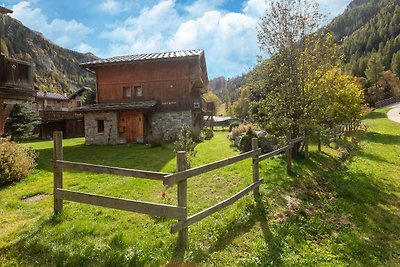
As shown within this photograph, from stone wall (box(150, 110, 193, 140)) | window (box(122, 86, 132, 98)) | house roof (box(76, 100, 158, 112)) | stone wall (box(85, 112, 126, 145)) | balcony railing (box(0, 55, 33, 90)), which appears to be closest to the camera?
balcony railing (box(0, 55, 33, 90))

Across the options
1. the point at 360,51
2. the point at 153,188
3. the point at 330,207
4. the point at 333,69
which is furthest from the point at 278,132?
the point at 360,51

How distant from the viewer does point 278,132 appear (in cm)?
1334

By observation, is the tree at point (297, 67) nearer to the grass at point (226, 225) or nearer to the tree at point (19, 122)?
the grass at point (226, 225)

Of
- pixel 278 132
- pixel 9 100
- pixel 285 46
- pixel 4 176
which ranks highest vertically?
pixel 285 46

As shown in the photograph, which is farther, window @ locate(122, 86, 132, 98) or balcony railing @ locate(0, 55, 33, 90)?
window @ locate(122, 86, 132, 98)

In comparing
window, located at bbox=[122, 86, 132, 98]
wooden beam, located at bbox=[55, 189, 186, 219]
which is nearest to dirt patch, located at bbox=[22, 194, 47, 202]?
wooden beam, located at bbox=[55, 189, 186, 219]

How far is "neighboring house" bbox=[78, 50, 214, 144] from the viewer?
23.0 meters

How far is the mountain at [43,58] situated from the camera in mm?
99275

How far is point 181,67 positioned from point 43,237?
20.3 m

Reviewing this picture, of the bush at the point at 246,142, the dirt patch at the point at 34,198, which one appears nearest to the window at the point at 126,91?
the bush at the point at 246,142

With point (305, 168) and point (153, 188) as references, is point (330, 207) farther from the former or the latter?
point (153, 188)

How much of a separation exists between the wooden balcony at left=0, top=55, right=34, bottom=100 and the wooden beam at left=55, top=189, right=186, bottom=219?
7.67 meters

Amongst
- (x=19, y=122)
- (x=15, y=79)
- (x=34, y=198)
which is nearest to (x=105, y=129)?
(x=19, y=122)

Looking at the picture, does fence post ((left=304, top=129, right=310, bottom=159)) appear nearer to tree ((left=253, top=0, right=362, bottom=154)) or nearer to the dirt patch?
tree ((left=253, top=0, right=362, bottom=154))
